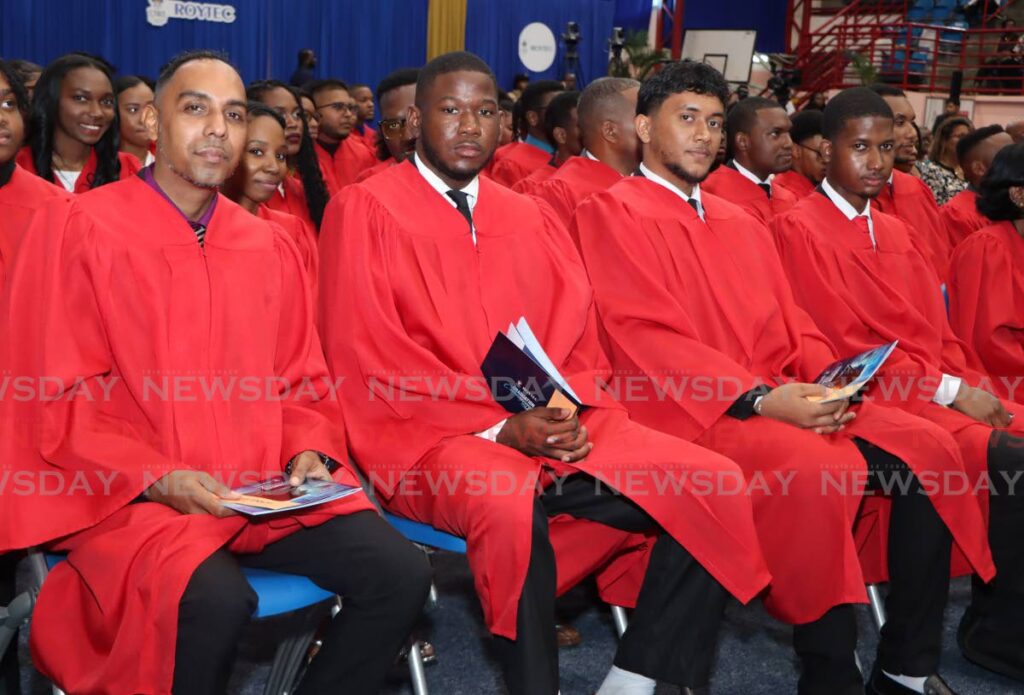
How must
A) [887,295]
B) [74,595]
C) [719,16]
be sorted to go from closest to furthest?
[74,595], [887,295], [719,16]

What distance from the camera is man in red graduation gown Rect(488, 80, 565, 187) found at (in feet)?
22.2

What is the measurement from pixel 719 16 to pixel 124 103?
60.6ft

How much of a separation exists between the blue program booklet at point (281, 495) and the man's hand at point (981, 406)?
7.20 ft

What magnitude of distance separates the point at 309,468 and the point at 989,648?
2377 mm

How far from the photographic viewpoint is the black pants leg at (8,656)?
9.50 feet

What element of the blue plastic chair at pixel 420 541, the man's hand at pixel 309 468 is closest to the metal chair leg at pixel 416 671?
the blue plastic chair at pixel 420 541

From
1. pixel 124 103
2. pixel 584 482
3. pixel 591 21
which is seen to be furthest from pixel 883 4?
pixel 584 482

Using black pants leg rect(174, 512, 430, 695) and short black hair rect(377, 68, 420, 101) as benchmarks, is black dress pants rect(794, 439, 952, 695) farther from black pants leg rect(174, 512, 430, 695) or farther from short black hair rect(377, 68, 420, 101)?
short black hair rect(377, 68, 420, 101)

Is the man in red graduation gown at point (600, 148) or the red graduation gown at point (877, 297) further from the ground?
the man in red graduation gown at point (600, 148)

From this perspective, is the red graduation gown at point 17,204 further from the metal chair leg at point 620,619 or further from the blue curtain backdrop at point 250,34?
the blue curtain backdrop at point 250,34

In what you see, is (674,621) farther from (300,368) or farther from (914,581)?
(300,368)

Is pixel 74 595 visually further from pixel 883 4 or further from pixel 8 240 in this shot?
pixel 883 4

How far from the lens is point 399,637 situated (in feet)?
8.46

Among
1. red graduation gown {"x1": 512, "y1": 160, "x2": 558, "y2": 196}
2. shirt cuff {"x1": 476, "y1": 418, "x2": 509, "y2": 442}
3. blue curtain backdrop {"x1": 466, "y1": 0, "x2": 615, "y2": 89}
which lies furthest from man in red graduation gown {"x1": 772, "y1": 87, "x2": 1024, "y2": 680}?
→ blue curtain backdrop {"x1": 466, "y1": 0, "x2": 615, "y2": 89}
